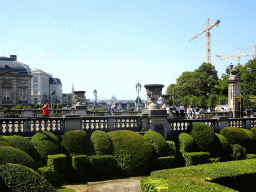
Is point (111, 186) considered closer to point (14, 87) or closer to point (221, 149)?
point (221, 149)

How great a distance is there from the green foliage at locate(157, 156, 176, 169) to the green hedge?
269cm

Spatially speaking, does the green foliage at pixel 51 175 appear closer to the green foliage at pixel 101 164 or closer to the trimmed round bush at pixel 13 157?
the trimmed round bush at pixel 13 157

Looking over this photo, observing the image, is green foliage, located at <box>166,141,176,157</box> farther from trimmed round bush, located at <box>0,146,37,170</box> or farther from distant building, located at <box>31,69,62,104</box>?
distant building, located at <box>31,69,62,104</box>

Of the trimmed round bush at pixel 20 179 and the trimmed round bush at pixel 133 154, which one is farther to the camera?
the trimmed round bush at pixel 133 154

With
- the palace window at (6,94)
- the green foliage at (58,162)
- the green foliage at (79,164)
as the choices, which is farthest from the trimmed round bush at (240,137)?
the palace window at (6,94)

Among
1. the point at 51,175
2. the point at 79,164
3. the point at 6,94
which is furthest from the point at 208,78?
the point at 51,175

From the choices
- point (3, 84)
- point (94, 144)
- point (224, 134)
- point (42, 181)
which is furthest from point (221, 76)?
point (42, 181)

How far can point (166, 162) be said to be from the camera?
38.6ft

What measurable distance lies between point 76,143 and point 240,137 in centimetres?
892

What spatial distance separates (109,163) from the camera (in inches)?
428

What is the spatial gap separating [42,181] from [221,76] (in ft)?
250

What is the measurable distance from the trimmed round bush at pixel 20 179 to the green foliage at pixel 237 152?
10.9 m

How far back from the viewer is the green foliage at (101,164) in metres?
10.7

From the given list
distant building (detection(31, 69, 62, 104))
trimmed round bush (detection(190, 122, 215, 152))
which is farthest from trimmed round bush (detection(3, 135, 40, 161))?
distant building (detection(31, 69, 62, 104))
